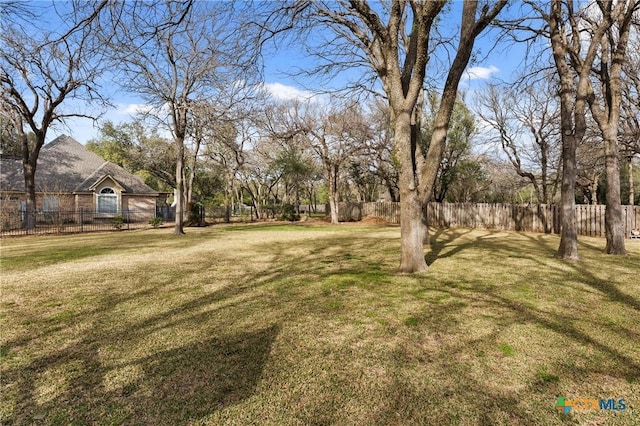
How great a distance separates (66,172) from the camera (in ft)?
80.3

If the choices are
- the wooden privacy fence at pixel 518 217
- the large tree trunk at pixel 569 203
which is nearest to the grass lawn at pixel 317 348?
the large tree trunk at pixel 569 203

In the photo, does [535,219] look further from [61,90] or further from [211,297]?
[61,90]

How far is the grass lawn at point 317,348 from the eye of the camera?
2.18 meters

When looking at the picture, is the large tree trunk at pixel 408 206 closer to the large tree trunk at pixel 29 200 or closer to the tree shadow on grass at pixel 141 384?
the tree shadow on grass at pixel 141 384

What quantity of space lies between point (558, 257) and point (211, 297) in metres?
8.24

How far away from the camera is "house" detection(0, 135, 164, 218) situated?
22078 mm

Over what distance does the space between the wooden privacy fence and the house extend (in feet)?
70.4

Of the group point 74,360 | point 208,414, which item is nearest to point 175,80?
point 74,360

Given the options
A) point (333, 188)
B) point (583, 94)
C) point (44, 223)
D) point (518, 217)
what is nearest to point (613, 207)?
point (583, 94)

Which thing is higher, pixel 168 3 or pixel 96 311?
pixel 168 3

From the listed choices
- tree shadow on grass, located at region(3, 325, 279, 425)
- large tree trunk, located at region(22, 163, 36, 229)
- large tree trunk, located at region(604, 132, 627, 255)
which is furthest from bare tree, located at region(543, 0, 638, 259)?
large tree trunk, located at region(22, 163, 36, 229)

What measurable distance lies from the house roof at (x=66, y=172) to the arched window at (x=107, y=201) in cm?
83

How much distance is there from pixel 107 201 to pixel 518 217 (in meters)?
28.5

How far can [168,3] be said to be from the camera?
4.06 metres
